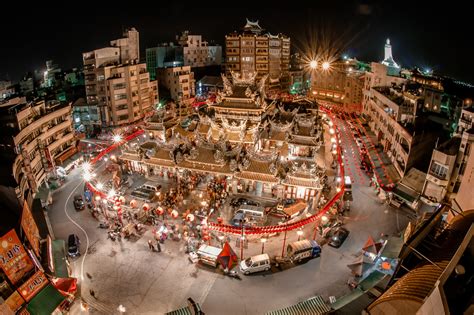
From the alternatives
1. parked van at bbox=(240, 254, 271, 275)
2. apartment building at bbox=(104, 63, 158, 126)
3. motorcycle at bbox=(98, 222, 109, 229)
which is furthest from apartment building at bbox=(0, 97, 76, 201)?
parked van at bbox=(240, 254, 271, 275)

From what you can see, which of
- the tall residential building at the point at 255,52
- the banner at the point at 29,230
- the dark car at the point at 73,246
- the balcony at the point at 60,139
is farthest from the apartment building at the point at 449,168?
the tall residential building at the point at 255,52

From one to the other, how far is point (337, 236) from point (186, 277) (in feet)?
48.1

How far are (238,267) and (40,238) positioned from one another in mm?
17169

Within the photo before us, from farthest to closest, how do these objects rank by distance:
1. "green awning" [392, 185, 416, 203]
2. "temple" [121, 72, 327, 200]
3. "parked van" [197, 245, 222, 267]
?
1. "temple" [121, 72, 327, 200]
2. "green awning" [392, 185, 416, 203]
3. "parked van" [197, 245, 222, 267]

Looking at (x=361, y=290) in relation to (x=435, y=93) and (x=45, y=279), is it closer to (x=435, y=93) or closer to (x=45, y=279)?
(x=45, y=279)

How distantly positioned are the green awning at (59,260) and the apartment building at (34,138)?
26.4 ft

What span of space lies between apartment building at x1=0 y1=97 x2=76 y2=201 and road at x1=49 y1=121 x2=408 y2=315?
26.8 feet

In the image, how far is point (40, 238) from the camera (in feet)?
86.7

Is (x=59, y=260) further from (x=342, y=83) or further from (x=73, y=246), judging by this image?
(x=342, y=83)

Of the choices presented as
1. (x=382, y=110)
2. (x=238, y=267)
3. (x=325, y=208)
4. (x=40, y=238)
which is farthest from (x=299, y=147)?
(x=40, y=238)

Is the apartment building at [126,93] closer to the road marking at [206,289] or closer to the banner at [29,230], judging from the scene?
the banner at [29,230]

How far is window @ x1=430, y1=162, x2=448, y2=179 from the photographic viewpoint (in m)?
32.3

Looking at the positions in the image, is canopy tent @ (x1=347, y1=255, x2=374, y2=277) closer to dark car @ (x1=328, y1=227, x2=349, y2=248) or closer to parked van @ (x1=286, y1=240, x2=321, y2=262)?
parked van @ (x1=286, y1=240, x2=321, y2=262)

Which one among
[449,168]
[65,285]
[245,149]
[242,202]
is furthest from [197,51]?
[65,285]
